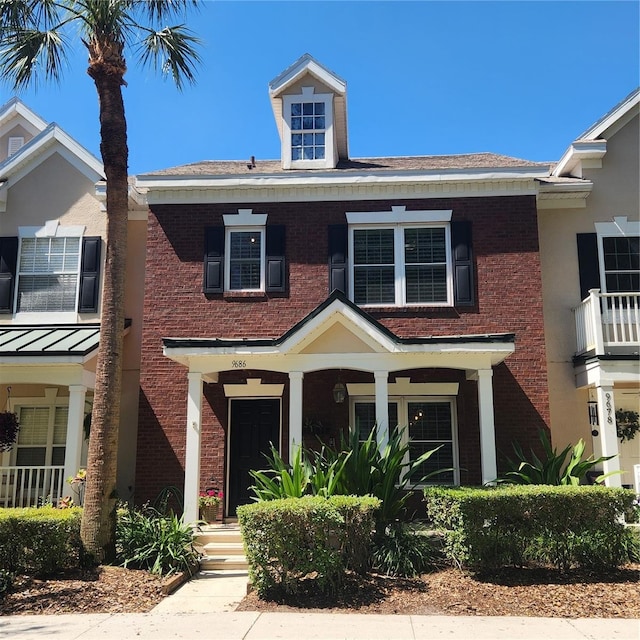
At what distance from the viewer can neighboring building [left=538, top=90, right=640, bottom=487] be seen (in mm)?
12461

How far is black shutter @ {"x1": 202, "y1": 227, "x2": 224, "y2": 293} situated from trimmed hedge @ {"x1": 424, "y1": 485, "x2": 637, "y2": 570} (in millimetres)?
6625

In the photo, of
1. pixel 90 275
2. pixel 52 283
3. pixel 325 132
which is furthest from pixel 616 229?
pixel 52 283

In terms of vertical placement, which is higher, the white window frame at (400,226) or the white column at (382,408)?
the white window frame at (400,226)

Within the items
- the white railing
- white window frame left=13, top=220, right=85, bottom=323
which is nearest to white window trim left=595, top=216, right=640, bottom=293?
white window frame left=13, top=220, right=85, bottom=323

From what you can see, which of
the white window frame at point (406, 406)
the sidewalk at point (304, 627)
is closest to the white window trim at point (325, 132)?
the white window frame at point (406, 406)

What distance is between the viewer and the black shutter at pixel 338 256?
12.7 m

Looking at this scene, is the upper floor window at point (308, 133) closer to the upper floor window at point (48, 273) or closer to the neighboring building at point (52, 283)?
the neighboring building at point (52, 283)

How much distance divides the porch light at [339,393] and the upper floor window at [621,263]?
559 cm

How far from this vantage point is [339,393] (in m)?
12.2

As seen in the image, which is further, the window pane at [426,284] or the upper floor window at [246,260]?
the upper floor window at [246,260]

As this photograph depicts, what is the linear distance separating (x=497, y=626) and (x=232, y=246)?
28.7 ft

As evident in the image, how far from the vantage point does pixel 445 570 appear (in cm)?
837

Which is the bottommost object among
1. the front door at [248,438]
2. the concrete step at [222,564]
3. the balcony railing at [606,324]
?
the concrete step at [222,564]

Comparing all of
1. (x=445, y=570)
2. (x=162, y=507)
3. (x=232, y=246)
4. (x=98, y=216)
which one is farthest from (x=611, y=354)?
(x=98, y=216)
